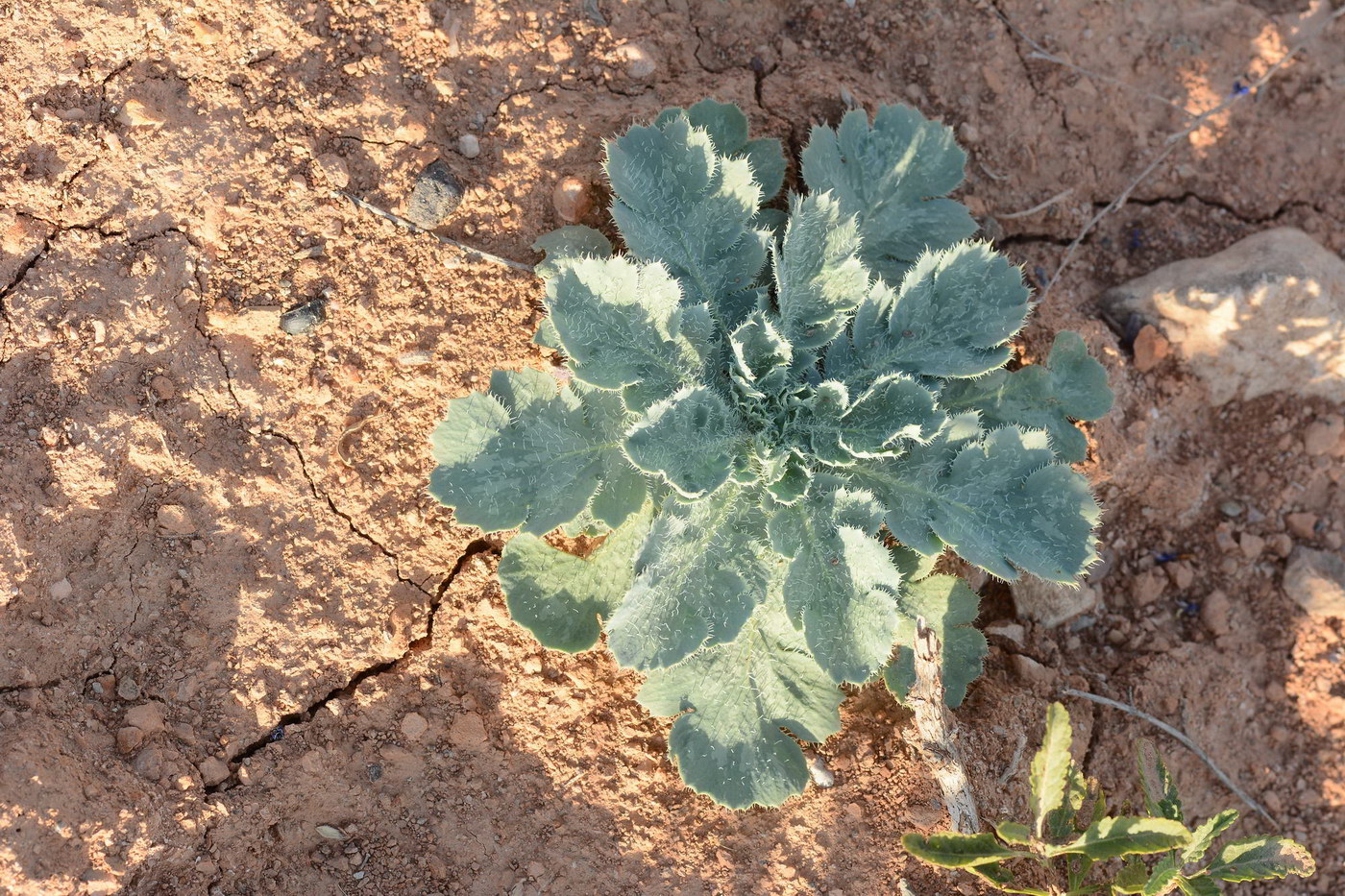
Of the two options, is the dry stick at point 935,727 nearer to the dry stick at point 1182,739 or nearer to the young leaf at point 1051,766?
the young leaf at point 1051,766

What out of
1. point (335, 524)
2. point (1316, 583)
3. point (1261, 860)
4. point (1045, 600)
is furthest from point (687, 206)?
point (1316, 583)

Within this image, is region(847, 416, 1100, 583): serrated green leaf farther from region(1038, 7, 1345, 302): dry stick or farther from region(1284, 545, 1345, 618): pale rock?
region(1284, 545, 1345, 618): pale rock

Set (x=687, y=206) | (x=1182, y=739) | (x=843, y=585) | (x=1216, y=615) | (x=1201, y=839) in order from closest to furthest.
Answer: (x=1201, y=839) < (x=843, y=585) < (x=687, y=206) < (x=1182, y=739) < (x=1216, y=615)

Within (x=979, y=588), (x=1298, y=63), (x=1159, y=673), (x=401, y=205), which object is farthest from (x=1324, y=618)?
(x=401, y=205)

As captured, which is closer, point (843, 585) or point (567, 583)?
point (843, 585)

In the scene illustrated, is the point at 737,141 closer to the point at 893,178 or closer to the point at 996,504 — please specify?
the point at 893,178

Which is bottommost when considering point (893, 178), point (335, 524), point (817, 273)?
point (335, 524)

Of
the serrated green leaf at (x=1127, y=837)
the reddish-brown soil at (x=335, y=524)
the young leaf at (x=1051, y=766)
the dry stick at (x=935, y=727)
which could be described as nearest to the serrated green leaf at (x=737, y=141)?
the reddish-brown soil at (x=335, y=524)

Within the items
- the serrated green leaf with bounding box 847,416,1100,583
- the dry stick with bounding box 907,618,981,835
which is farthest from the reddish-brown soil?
the serrated green leaf with bounding box 847,416,1100,583
